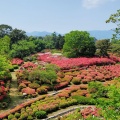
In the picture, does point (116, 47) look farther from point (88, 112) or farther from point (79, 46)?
point (79, 46)

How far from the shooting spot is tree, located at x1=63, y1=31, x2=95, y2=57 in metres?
62.2

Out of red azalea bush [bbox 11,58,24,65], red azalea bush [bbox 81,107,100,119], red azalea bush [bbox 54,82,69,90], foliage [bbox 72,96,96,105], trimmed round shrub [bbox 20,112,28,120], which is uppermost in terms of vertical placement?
red azalea bush [bbox 11,58,24,65]

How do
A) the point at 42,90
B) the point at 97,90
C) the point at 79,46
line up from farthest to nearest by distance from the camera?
1. the point at 79,46
2. the point at 42,90
3. the point at 97,90

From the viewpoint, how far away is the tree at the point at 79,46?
6216 centimetres

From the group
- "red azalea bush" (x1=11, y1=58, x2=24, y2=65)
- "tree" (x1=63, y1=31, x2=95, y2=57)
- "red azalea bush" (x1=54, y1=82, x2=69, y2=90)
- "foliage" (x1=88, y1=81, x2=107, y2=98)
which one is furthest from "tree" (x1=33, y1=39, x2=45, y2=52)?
"foliage" (x1=88, y1=81, x2=107, y2=98)

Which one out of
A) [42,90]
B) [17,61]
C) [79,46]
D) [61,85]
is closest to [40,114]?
[42,90]

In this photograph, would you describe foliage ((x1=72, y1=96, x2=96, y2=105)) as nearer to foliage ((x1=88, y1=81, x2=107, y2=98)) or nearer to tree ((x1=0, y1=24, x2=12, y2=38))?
foliage ((x1=88, y1=81, x2=107, y2=98))

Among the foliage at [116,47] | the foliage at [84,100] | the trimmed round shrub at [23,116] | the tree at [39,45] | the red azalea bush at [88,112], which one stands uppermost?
the foliage at [116,47]

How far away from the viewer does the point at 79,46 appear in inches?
2446

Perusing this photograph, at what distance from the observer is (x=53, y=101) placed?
3497cm

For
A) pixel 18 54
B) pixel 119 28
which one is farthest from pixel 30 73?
pixel 119 28

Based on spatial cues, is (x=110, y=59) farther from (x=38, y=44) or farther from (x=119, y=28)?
(x=119, y=28)

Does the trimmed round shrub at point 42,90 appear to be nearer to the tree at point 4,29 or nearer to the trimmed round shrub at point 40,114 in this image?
the trimmed round shrub at point 40,114

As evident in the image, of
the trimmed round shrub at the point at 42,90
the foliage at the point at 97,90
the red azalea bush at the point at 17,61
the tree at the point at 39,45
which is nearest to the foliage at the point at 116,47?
the foliage at the point at 97,90
